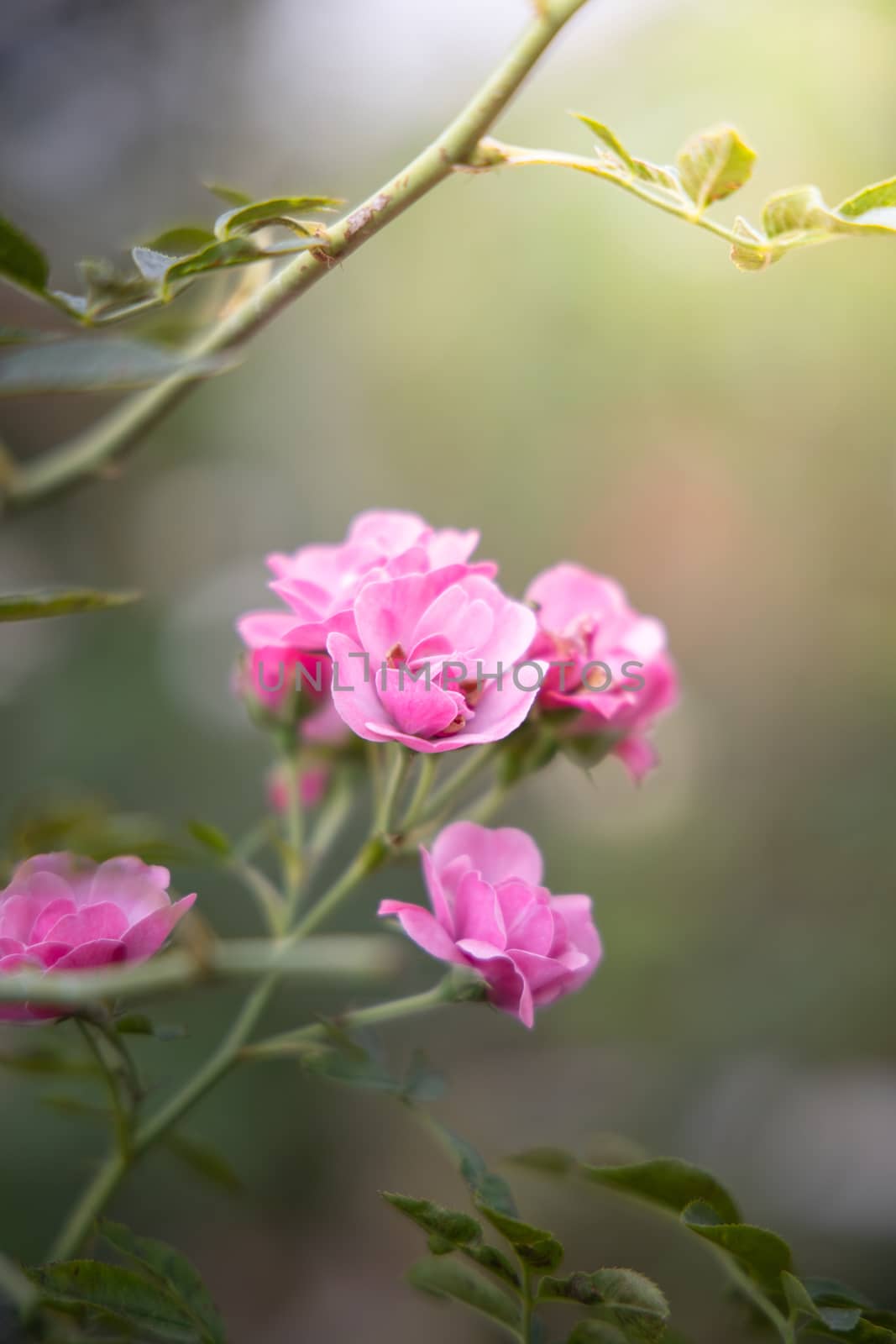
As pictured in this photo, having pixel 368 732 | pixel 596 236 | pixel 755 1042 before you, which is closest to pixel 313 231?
pixel 368 732

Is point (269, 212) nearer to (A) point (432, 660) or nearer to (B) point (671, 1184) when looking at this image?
(A) point (432, 660)

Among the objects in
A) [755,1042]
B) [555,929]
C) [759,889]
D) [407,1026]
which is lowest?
[407,1026]

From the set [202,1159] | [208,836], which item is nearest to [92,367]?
[208,836]

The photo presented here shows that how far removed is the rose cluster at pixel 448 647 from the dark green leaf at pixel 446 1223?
0.21 m

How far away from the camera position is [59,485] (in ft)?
1.98

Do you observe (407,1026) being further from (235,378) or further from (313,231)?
(313,231)

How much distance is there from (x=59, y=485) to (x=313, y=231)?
25cm

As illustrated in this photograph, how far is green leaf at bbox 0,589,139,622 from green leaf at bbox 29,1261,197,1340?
0.97 ft

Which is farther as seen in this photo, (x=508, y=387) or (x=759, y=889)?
(x=508, y=387)

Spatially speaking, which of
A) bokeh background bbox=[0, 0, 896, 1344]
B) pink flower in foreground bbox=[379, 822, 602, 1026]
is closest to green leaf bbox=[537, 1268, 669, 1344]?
pink flower in foreground bbox=[379, 822, 602, 1026]

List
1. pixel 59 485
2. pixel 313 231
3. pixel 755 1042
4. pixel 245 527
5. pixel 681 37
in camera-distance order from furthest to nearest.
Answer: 1. pixel 681 37
2. pixel 245 527
3. pixel 755 1042
4. pixel 59 485
5. pixel 313 231

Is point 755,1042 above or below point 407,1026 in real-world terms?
above

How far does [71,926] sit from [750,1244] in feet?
1.15

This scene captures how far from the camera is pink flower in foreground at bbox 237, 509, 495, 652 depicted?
505mm
